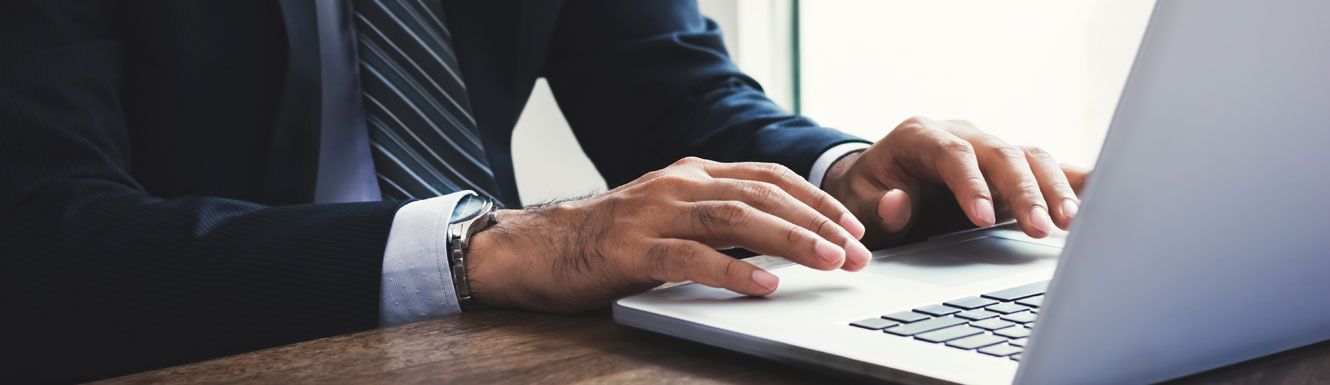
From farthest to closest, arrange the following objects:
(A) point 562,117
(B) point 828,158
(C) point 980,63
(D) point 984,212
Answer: (A) point 562,117, (C) point 980,63, (B) point 828,158, (D) point 984,212

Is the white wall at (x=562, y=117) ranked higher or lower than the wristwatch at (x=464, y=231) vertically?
lower

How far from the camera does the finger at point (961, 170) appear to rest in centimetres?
61

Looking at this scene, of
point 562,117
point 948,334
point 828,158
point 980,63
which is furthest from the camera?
point 562,117

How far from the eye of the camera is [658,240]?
54 cm

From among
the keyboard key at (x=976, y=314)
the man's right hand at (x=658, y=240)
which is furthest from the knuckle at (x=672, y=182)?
the keyboard key at (x=976, y=314)

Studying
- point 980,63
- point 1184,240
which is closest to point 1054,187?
point 1184,240

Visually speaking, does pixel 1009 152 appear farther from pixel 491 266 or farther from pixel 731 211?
pixel 491 266

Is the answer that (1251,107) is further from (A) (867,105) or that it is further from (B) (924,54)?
(A) (867,105)

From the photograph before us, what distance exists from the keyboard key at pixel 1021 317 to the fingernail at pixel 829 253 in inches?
4.0

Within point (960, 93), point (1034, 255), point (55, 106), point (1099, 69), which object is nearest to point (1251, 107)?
point (1034, 255)

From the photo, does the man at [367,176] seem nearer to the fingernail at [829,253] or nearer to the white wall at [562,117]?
the fingernail at [829,253]

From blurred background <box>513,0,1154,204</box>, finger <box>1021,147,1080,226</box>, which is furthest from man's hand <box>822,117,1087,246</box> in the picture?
blurred background <box>513,0,1154,204</box>

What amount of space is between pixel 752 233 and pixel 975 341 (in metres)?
0.18

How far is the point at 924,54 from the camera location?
219 centimetres
